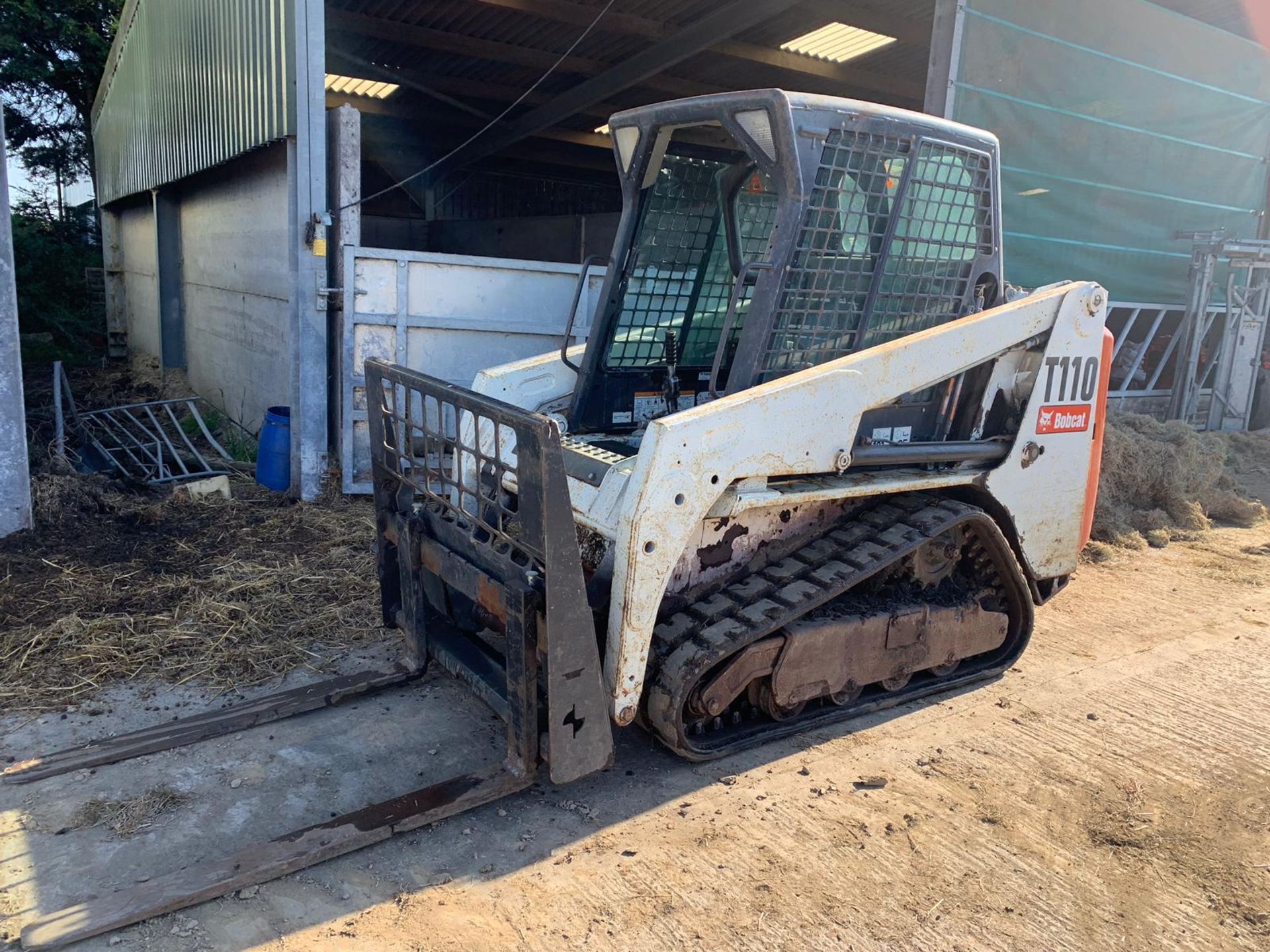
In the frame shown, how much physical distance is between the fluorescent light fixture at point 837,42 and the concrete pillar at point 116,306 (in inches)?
509

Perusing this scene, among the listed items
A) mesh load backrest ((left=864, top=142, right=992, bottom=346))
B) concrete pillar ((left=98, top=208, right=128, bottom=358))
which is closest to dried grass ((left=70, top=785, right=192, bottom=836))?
mesh load backrest ((left=864, top=142, right=992, bottom=346))

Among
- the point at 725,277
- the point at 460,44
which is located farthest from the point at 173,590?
the point at 460,44

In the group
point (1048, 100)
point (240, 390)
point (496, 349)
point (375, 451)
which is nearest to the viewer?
point (375, 451)

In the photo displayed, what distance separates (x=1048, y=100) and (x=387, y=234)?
15.2m

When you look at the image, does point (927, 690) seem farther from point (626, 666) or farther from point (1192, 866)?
point (626, 666)

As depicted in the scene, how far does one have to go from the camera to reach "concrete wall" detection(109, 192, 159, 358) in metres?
14.9

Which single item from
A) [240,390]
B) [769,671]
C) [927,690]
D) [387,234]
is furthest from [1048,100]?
[387,234]

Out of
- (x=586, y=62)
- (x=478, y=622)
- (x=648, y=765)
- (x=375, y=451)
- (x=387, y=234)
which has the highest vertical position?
(x=586, y=62)

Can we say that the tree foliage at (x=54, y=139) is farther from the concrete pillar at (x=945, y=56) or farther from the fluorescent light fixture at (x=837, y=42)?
the concrete pillar at (x=945, y=56)

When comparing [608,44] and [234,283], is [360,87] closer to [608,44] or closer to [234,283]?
[608,44]

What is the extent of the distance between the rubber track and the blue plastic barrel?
201 inches

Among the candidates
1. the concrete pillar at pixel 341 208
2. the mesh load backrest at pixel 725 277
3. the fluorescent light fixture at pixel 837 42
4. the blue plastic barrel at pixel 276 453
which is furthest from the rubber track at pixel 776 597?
the fluorescent light fixture at pixel 837 42

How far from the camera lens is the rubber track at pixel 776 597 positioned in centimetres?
352

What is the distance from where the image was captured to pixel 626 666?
134 inches
